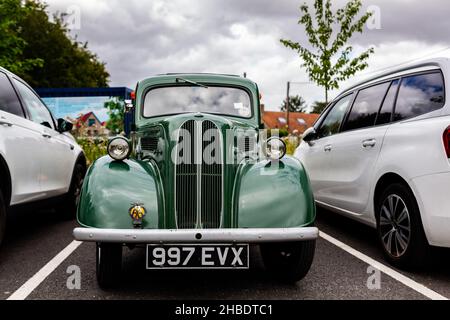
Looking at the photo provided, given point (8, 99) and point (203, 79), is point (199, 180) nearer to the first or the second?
point (203, 79)

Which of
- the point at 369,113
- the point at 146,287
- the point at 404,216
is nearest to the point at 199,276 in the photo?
the point at 146,287

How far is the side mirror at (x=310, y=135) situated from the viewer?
641 centimetres

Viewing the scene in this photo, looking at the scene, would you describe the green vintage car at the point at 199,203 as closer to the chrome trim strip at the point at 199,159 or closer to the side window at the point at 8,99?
the chrome trim strip at the point at 199,159

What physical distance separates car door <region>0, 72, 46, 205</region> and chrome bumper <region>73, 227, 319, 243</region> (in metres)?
1.73

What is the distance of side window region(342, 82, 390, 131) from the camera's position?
5.03m

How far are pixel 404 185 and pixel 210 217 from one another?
179 centimetres

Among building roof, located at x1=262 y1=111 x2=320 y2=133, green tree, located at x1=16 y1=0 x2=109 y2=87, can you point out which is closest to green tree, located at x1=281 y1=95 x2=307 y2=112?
building roof, located at x1=262 y1=111 x2=320 y2=133

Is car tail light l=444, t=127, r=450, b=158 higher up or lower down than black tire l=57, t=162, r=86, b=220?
higher up

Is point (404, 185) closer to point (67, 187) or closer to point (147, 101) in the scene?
point (147, 101)

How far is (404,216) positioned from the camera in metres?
4.09

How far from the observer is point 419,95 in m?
4.30

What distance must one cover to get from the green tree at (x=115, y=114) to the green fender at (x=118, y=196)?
59.7 feet

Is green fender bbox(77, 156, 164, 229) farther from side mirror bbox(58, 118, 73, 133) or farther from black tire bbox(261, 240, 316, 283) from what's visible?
side mirror bbox(58, 118, 73, 133)

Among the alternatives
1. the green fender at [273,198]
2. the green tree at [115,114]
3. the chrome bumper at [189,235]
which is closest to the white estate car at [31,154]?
the chrome bumper at [189,235]
